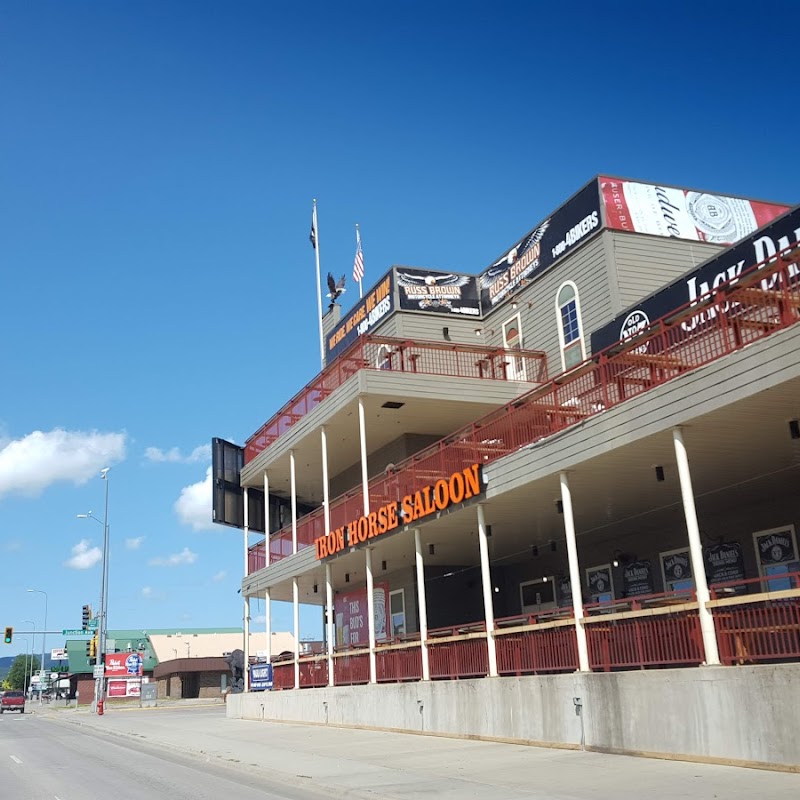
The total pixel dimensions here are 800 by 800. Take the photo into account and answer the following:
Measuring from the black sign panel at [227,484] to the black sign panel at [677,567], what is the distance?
17.6m

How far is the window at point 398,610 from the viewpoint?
28094mm

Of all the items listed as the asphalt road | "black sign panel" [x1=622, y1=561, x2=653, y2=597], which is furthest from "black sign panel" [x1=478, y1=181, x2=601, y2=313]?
the asphalt road

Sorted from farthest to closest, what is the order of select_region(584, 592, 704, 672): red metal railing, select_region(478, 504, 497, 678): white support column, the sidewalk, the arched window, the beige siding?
the arched window → the beige siding → select_region(478, 504, 497, 678): white support column → select_region(584, 592, 704, 672): red metal railing → the sidewalk

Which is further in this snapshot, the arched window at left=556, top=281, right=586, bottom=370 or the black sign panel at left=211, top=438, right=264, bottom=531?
the black sign panel at left=211, top=438, right=264, bottom=531

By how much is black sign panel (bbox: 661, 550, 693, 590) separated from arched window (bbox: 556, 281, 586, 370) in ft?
20.2

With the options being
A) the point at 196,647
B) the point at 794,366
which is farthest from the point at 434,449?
the point at 196,647

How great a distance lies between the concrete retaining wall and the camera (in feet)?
36.3

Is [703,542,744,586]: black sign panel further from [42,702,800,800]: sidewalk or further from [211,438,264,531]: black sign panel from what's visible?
[211,438,264,531]: black sign panel

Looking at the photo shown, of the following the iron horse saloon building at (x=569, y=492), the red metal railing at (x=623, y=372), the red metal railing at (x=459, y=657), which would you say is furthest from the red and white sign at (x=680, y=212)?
the red metal railing at (x=459, y=657)

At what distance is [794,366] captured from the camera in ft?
37.7

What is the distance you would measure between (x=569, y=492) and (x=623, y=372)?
8.62 feet

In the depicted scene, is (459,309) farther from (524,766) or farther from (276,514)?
(524,766)

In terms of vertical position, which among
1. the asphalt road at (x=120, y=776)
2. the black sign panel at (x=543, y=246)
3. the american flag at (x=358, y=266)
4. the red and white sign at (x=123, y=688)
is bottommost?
the asphalt road at (x=120, y=776)

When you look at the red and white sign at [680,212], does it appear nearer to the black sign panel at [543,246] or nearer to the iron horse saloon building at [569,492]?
the iron horse saloon building at [569,492]
